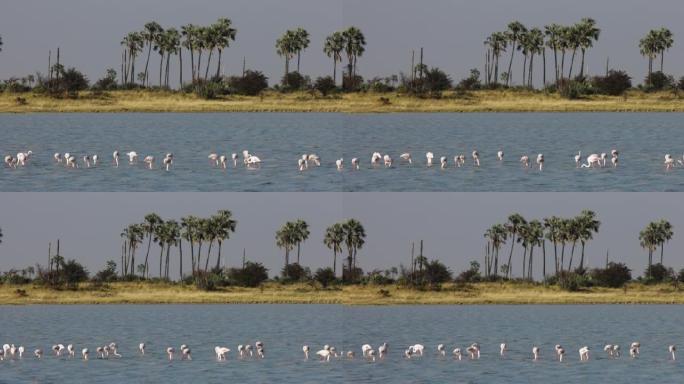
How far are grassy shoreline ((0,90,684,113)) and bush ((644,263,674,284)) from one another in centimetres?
1813

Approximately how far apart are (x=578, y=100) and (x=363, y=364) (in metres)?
72.3

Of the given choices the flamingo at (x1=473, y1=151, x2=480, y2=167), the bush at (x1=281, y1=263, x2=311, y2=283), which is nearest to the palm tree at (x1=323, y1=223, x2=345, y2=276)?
the bush at (x1=281, y1=263, x2=311, y2=283)

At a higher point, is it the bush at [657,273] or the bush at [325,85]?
the bush at [325,85]

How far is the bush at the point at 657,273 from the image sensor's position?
126m

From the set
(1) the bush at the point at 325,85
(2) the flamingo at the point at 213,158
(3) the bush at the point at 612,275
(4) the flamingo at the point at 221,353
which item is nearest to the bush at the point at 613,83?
(3) the bush at the point at 612,275

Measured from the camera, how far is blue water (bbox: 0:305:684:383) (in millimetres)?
45594

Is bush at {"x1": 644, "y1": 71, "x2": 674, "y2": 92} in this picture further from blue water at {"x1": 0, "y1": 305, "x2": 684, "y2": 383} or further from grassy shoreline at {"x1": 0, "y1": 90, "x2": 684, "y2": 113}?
blue water at {"x1": 0, "y1": 305, "x2": 684, "y2": 383}

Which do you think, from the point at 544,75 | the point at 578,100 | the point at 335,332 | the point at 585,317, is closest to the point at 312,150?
the point at 335,332

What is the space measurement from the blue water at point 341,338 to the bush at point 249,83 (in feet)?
75.2

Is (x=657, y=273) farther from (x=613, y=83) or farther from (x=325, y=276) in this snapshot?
(x=325, y=276)

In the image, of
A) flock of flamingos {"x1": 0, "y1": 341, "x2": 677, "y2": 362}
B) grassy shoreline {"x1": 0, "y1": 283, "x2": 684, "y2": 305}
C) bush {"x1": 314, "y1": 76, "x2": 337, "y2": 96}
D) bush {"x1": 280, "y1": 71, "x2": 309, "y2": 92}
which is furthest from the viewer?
bush {"x1": 280, "y1": 71, "x2": 309, "y2": 92}

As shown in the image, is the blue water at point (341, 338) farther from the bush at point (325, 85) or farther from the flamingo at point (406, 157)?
the bush at point (325, 85)

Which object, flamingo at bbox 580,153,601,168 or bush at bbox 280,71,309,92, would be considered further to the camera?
bush at bbox 280,71,309,92

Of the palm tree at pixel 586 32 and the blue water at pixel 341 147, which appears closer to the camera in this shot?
the blue water at pixel 341 147
